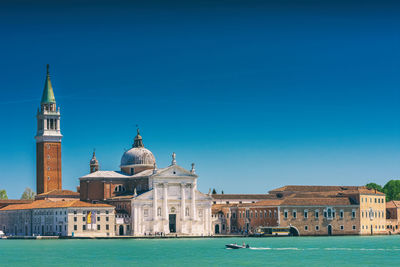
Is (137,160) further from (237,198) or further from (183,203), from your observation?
(237,198)

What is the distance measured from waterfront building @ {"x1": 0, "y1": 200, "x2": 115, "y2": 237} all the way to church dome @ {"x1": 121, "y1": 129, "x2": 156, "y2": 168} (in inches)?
464

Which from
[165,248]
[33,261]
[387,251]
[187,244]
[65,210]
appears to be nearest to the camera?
[33,261]

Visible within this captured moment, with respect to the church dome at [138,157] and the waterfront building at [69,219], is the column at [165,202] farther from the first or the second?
the church dome at [138,157]

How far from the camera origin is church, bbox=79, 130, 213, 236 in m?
108

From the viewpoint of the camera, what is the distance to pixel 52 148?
125m

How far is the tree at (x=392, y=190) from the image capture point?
5743 inches

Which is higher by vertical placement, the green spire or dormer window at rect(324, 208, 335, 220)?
the green spire

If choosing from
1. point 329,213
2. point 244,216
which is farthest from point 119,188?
point 329,213

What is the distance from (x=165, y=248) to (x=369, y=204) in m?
36.2

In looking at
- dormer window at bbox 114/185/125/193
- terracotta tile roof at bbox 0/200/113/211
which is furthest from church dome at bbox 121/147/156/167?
terracotta tile roof at bbox 0/200/113/211

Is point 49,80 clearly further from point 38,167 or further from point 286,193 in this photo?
point 286,193

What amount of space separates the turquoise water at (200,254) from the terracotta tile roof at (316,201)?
17.8 metres

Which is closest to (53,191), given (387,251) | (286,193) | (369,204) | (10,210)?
(10,210)

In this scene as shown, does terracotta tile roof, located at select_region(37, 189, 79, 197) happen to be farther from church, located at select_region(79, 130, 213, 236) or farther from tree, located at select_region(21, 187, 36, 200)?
tree, located at select_region(21, 187, 36, 200)
